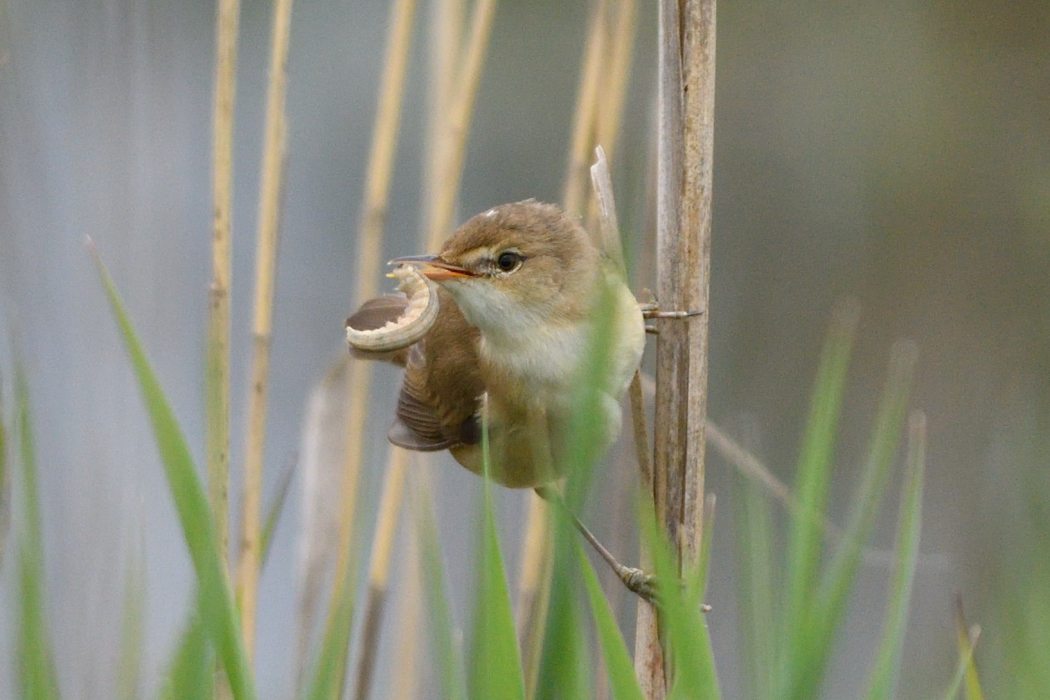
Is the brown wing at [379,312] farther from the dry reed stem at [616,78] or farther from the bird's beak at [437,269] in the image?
the dry reed stem at [616,78]

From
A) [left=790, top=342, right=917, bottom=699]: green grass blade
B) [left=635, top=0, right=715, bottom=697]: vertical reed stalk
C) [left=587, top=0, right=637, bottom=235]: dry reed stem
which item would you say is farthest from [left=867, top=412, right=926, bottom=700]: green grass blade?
[left=587, top=0, right=637, bottom=235]: dry reed stem

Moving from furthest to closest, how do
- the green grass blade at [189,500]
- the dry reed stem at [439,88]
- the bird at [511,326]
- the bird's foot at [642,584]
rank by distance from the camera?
the dry reed stem at [439,88], the bird at [511,326], the bird's foot at [642,584], the green grass blade at [189,500]

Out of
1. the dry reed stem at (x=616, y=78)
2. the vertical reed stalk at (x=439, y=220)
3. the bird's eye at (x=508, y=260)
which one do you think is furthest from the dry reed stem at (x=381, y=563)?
the dry reed stem at (x=616, y=78)

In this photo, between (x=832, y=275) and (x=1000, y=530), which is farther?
(x=832, y=275)

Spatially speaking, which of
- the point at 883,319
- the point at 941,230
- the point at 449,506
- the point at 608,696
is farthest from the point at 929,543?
the point at 608,696

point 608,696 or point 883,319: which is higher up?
point 883,319

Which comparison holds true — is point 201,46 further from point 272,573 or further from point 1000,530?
point 1000,530

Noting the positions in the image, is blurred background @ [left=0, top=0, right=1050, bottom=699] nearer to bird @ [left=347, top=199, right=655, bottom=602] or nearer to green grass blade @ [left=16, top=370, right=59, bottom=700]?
bird @ [left=347, top=199, right=655, bottom=602]
